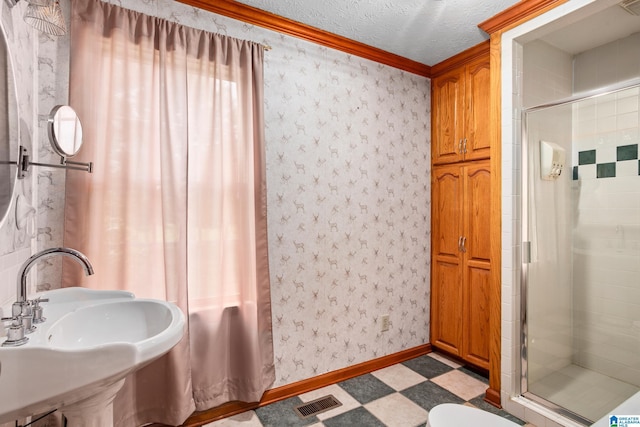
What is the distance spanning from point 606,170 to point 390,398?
2.02m

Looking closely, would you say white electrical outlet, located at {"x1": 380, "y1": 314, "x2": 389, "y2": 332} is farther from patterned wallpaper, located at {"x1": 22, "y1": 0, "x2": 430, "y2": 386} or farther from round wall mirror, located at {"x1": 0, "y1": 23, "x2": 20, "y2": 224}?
round wall mirror, located at {"x1": 0, "y1": 23, "x2": 20, "y2": 224}

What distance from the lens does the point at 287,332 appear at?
7.35ft

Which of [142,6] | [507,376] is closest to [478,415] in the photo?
[507,376]

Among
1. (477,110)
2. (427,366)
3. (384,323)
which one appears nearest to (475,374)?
(427,366)

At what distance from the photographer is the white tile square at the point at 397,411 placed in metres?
1.98

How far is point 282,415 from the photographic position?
6.66 ft

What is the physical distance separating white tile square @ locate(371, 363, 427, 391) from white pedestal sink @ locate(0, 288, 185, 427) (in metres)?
1.82

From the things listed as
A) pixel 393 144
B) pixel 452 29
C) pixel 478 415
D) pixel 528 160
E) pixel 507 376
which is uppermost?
pixel 452 29

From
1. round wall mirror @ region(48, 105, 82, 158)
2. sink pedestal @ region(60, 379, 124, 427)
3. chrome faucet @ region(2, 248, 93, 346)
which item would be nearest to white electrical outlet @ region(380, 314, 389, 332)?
sink pedestal @ region(60, 379, 124, 427)

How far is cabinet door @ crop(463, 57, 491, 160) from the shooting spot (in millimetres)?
2514

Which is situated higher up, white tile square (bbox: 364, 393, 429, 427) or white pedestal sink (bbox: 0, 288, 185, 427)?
white pedestal sink (bbox: 0, 288, 185, 427)

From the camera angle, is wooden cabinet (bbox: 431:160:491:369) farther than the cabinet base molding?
Yes

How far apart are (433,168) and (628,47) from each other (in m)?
1.49

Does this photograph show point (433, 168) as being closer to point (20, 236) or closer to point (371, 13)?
point (371, 13)
